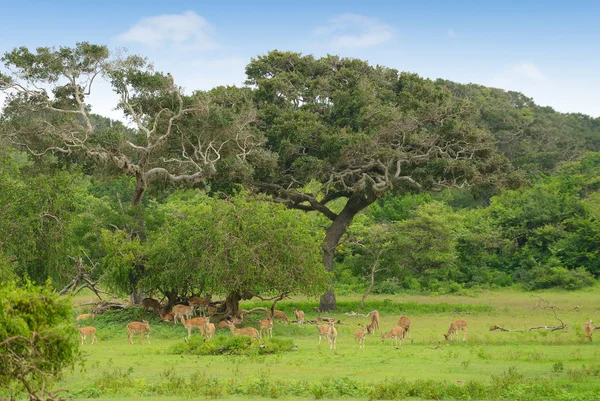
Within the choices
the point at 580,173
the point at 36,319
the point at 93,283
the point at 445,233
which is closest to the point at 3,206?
the point at 93,283

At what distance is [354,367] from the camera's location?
18984 millimetres

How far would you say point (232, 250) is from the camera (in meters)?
26.9

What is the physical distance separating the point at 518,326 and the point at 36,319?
865 inches

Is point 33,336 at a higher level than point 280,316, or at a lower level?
higher

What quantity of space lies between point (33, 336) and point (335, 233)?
28.1 m

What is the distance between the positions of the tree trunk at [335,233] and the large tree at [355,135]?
1.9 inches

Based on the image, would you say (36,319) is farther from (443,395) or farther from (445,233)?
(445,233)

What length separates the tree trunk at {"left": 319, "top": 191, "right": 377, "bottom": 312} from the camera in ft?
121

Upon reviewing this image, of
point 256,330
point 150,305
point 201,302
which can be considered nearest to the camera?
point 256,330

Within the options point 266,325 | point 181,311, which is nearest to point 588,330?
point 266,325

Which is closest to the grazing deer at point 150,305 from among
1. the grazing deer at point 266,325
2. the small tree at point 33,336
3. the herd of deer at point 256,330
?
the herd of deer at point 256,330

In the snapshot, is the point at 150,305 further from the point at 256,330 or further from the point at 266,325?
the point at 256,330

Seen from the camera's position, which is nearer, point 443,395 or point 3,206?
point 443,395

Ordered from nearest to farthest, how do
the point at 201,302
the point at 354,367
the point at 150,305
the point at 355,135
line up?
1. the point at 354,367
2. the point at 201,302
3. the point at 150,305
4. the point at 355,135
